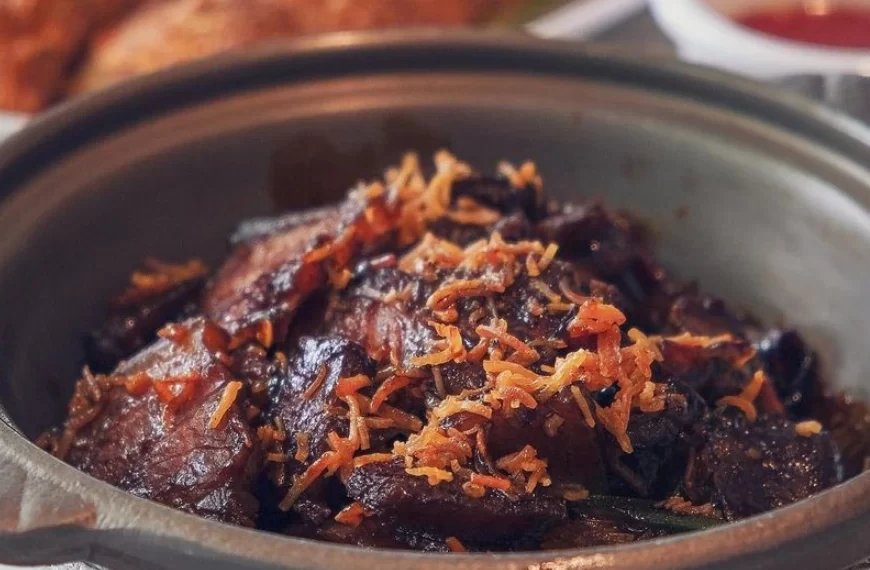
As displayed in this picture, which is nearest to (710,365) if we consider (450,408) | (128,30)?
(450,408)

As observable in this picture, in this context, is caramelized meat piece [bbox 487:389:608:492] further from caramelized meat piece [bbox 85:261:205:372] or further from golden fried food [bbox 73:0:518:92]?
golden fried food [bbox 73:0:518:92]

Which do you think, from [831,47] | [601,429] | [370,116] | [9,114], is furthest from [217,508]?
[831,47]

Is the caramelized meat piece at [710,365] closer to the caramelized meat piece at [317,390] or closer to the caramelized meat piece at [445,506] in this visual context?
the caramelized meat piece at [445,506]

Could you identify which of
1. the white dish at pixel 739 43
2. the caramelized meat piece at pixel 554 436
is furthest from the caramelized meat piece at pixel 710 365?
the white dish at pixel 739 43

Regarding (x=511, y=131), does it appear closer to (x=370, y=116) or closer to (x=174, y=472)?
(x=370, y=116)

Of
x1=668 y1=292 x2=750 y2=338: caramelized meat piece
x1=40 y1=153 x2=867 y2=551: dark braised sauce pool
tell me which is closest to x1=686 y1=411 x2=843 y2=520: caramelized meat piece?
x1=40 y1=153 x2=867 y2=551: dark braised sauce pool

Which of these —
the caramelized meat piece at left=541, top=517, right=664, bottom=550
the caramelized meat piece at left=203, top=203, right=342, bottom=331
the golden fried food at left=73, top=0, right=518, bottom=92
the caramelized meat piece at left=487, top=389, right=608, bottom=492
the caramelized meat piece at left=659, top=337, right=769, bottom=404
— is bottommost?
the caramelized meat piece at left=541, top=517, right=664, bottom=550
